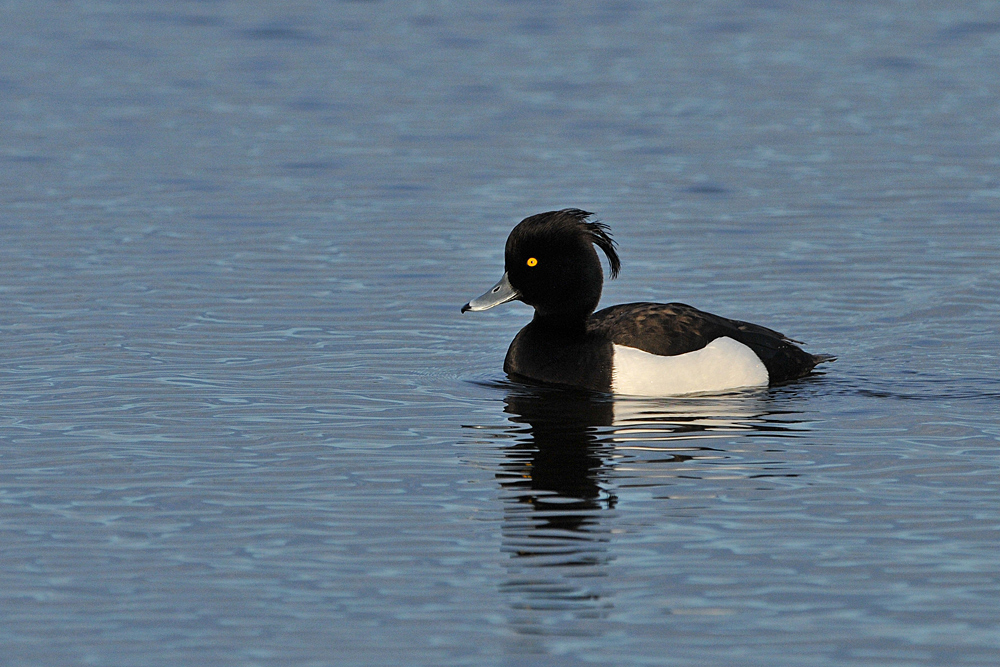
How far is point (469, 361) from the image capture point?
11.7 meters

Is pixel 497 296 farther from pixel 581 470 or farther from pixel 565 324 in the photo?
pixel 581 470

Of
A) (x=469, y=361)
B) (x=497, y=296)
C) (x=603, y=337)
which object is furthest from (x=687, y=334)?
(x=469, y=361)

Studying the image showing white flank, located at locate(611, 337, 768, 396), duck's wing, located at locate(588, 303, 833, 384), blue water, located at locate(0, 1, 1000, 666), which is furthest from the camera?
duck's wing, located at locate(588, 303, 833, 384)

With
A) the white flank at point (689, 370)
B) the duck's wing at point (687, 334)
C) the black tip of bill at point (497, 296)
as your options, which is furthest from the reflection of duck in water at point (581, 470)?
the black tip of bill at point (497, 296)

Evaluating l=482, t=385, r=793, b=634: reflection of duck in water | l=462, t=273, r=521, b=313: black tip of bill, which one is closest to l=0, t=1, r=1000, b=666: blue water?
l=482, t=385, r=793, b=634: reflection of duck in water

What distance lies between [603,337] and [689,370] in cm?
58

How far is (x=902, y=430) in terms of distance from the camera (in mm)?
9484

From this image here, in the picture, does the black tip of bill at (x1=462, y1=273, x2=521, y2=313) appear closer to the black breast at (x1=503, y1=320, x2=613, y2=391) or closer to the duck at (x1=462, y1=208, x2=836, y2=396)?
the duck at (x1=462, y1=208, x2=836, y2=396)

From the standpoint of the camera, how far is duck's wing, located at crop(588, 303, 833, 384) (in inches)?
423

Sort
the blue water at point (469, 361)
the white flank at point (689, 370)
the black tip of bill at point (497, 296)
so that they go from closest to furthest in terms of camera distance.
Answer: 1. the blue water at point (469, 361)
2. the white flank at point (689, 370)
3. the black tip of bill at point (497, 296)

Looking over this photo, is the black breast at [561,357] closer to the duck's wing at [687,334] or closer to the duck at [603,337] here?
the duck at [603,337]

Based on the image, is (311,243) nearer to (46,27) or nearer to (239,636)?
(239,636)

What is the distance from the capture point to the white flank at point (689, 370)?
10.6 meters

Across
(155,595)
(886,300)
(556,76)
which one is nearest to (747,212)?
(886,300)
